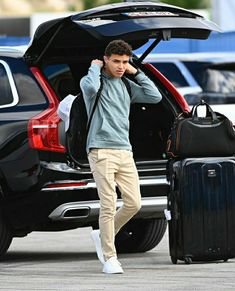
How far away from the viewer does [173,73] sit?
73.5ft

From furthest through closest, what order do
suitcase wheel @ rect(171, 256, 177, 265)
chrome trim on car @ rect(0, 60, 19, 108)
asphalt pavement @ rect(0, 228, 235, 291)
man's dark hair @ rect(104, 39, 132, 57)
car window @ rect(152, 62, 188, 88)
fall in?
1. car window @ rect(152, 62, 188, 88)
2. chrome trim on car @ rect(0, 60, 19, 108)
3. suitcase wheel @ rect(171, 256, 177, 265)
4. man's dark hair @ rect(104, 39, 132, 57)
5. asphalt pavement @ rect(0, 228, 235, 291)

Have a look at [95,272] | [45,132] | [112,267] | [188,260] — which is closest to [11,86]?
[45,132]

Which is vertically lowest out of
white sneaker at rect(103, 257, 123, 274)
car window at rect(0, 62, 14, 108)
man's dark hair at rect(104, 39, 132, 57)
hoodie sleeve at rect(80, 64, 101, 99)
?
white sneaker at rect(103, 257, 123, 274)

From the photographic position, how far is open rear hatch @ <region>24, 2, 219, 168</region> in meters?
9.27

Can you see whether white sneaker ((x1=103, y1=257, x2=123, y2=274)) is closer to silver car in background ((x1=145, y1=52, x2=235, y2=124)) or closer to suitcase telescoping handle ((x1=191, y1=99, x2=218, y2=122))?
suitcase telescoping handle ((x1=191, y1=99, x2=218, y2=122))

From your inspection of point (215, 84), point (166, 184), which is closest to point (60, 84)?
point (166, 184)

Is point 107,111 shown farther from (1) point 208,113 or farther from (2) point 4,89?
(2) point 4,89

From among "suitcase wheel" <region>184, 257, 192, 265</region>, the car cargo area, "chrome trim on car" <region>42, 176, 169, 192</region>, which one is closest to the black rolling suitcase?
"suitcase wheel" <region>184, 257, 192, 265</region>

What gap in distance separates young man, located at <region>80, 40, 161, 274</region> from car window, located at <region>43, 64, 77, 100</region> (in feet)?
4.36

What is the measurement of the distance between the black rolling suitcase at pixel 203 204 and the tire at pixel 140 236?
148 cm

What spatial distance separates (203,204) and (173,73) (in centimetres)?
1321

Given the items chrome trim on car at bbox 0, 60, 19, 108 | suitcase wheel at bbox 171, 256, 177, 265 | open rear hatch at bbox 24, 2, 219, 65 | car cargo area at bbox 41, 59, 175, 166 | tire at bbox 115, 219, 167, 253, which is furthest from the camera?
tire at bbox 115, 219, 167, 253

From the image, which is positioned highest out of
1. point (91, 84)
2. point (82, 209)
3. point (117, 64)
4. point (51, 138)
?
point (117, 64)

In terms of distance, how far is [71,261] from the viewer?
33.6 feet
